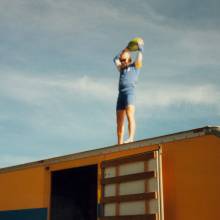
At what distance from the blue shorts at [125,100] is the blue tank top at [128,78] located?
A: 8cm

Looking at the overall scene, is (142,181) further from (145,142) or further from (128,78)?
(128,78)

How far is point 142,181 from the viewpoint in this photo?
6410 millimetres

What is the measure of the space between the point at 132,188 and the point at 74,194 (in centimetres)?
285

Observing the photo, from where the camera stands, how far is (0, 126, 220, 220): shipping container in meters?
5.73

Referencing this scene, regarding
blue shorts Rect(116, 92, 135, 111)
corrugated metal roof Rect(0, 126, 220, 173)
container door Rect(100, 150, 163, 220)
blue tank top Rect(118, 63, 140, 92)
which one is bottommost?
container door Rect(100, 150, 163, 220)

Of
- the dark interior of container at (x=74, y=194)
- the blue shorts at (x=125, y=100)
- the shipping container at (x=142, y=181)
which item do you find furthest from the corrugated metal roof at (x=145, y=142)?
the blue shorts at (x=125, y=100)

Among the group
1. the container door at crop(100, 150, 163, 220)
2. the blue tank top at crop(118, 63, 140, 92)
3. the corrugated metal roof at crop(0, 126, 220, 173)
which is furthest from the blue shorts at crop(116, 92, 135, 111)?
the container door at crop(100, 150, 163, 220)

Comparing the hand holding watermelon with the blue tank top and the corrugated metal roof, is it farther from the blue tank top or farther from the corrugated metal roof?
the corrugated metal roof

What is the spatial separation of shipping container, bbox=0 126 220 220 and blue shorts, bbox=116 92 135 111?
155cm

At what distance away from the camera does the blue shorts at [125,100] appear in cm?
866

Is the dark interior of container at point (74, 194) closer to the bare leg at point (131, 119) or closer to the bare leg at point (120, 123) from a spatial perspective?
the bare leg at point (120, 123)

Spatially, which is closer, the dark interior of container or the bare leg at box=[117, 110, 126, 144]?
the dark interior of container

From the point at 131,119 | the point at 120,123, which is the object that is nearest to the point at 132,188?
the point at 131,119

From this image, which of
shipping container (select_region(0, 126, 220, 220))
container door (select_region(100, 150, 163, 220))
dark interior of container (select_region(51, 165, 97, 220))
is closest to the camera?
shipping container (select_region(0, 126, 220, 220))
